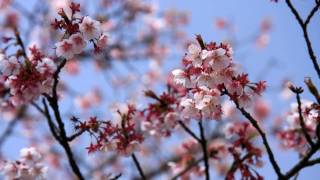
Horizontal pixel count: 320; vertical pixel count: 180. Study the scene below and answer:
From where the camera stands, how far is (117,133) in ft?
12.0

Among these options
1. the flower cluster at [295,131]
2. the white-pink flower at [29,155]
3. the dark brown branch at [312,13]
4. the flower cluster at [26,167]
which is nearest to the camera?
the dark brown branch at [312,13]

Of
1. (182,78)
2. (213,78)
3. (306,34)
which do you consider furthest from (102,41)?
(306,34)

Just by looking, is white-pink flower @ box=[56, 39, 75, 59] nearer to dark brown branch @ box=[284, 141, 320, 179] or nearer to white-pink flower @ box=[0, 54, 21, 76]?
white-pink flower @ box=[0, 54, 21, 76]

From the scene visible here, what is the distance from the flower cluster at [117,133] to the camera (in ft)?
10.8

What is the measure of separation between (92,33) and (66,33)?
6.8 inches

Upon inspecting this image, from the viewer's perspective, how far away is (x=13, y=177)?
3949 millimetres

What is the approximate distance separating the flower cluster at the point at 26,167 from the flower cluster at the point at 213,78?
5.92 feet

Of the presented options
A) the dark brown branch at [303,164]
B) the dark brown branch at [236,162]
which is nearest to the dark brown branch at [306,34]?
the dark brown branch at [303,164]

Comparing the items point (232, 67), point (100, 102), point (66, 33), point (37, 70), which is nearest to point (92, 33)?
point (66, 33)

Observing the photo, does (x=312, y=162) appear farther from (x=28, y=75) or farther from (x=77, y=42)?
(x=28, y=75)

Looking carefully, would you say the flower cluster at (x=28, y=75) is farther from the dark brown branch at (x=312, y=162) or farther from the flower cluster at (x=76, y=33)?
the dark brown branch at (x=312, y=162)

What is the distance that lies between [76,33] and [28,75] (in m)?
0.51

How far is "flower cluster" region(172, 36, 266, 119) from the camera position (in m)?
2.75

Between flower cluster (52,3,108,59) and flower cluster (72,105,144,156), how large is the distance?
1.70ft
